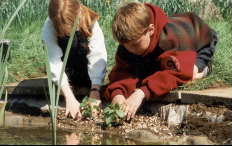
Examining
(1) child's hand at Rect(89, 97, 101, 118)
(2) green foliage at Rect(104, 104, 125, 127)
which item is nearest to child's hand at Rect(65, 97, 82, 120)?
(1) child's hand at Rect(89, 97, 101, 118)

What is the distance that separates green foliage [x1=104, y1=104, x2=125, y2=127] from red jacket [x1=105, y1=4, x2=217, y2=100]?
268 millimetres

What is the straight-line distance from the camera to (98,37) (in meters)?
5.34

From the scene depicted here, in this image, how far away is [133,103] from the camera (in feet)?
15.7

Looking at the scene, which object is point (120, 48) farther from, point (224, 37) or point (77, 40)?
point (224, 37)

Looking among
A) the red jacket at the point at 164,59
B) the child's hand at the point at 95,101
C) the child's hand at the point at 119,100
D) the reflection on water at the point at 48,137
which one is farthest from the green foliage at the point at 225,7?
the reflection on water at the point at 48,137

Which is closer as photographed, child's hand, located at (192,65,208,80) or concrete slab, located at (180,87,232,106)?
concrete slab, located at (180,87,232,106)

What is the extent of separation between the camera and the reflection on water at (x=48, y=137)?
14.2 feet

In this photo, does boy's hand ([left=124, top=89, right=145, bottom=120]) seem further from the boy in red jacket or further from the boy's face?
the boy's face

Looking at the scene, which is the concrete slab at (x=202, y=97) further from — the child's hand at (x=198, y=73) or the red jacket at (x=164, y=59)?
the child's hand at (x=198, y=73)

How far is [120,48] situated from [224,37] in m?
1.57

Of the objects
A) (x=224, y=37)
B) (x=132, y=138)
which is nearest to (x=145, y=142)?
(x=132, y=138)

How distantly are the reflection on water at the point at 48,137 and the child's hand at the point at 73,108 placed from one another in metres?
0.19

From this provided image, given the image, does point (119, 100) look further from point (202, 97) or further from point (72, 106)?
point (202, 97)

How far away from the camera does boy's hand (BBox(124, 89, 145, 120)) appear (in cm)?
478
